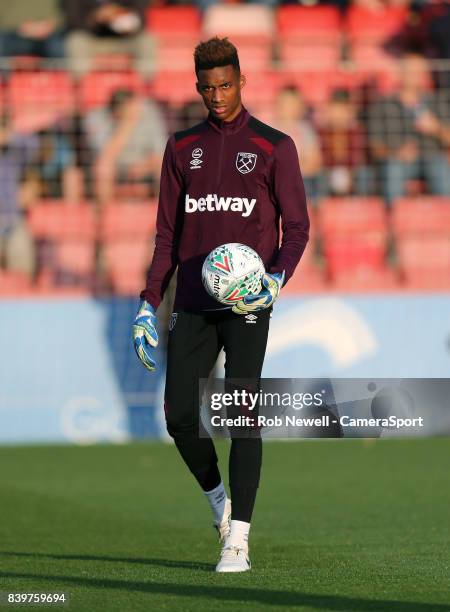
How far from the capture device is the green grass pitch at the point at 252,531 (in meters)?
4.93

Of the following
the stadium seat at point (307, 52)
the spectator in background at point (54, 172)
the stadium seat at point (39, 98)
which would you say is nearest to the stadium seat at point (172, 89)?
the stadium seat at point (39, 98)

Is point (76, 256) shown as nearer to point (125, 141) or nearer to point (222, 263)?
point (125, 141)

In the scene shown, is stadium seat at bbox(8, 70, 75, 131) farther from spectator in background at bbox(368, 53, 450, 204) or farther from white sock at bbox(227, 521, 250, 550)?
white sock at bbox(227, 521, 250, 550)

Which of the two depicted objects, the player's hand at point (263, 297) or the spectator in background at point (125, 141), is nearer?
the player's hand at point (263, 297)

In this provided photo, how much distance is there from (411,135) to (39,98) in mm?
3949

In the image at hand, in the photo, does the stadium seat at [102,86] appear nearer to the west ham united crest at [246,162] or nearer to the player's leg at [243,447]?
the west ham united crest at [246,162]

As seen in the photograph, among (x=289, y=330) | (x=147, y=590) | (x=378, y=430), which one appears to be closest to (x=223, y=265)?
(x=378, y=430)

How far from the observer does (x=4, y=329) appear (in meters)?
13.4

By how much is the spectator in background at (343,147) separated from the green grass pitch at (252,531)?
293 cm

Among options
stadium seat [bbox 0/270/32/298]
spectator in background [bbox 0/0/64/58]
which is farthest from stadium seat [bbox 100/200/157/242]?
spectator in background [bbox 0/0/64/58]

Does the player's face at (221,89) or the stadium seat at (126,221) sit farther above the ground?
the player's face at (221,89)

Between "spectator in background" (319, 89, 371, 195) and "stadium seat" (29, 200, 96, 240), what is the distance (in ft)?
8.32

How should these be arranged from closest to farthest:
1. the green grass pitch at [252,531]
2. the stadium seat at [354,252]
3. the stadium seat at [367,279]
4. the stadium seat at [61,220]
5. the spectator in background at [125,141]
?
the green grass pitch at [252,531], the stadium seat at [367,279], the stadium seat at [61,220], the stadium seat at [354,252], the spectator in background at [125,141]

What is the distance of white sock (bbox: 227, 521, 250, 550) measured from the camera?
18.1 feet
